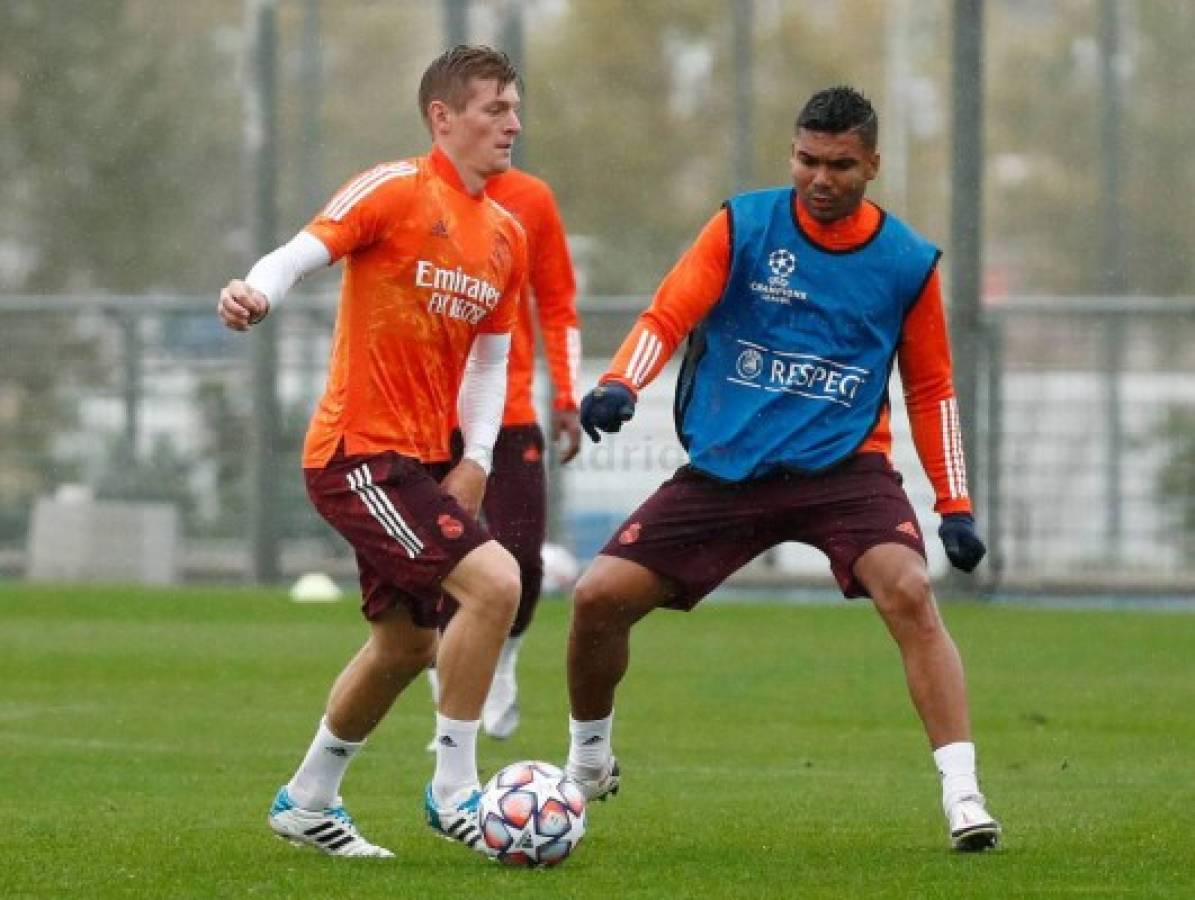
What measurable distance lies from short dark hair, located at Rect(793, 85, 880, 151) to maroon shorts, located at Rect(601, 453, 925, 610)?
94 centimetres

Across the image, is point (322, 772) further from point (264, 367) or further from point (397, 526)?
point (264, 367)

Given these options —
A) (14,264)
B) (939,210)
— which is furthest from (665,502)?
(939,210)

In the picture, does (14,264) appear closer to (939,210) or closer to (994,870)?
(939,210)

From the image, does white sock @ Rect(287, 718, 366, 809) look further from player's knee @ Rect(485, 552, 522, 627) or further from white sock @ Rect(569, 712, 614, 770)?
white sock @ Rect(569, 712, 614, 770)

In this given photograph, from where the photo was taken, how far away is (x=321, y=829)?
8078 millimetres

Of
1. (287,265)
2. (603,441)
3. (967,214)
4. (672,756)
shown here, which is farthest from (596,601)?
(967,214)

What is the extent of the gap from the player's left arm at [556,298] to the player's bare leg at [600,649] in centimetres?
258

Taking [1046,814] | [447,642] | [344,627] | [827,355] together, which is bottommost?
[344,627]

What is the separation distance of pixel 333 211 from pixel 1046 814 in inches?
117

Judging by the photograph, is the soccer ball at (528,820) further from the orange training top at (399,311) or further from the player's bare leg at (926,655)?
the player's bare leg at (926,655)

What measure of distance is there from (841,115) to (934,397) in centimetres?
88

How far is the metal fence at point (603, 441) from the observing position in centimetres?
1952

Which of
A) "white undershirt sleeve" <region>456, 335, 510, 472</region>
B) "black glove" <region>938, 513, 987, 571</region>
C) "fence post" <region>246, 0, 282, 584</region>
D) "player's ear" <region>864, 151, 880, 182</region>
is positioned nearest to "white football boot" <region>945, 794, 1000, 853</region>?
"black glove" <region>938, 513, 987, 571</region>

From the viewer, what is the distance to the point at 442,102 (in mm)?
8336
